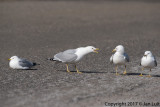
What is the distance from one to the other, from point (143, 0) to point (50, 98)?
29380 millimetres

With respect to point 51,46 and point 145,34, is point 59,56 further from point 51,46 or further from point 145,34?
point 145,34

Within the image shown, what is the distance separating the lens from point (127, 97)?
8.73m

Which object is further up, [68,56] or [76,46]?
[76,46]

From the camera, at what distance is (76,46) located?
54.0 feet

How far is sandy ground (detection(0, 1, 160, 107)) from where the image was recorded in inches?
344

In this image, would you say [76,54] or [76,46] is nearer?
[76,54]

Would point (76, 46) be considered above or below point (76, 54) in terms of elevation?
above

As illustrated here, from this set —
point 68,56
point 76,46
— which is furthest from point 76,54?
point 76,46

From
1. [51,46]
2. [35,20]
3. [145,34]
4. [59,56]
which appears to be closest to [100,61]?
[59,56]

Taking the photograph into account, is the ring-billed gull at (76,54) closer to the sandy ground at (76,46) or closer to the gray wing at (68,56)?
the gray wing at (68,56)

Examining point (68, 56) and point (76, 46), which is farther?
point (76, 46)

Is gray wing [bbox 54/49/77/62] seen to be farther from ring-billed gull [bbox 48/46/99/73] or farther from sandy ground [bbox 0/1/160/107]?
sandy ground [bbox 0/1/160/107]

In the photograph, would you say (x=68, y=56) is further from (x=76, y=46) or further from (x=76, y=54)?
(x=76, y=46)

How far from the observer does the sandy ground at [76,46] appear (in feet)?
28.7
